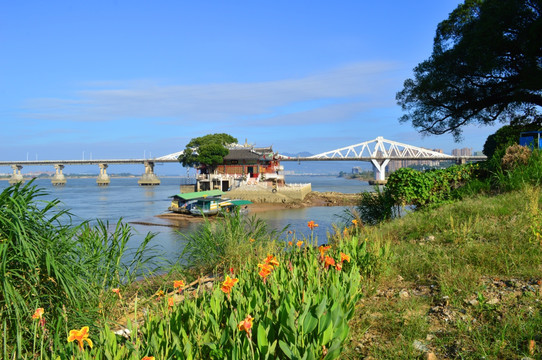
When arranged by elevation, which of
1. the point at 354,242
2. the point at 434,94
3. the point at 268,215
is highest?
the point at 434,94

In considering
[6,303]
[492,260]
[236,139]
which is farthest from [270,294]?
[236,139]

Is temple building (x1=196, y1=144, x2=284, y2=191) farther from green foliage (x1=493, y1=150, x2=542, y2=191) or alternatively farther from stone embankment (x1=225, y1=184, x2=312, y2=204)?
green foliage (x1=493, y1=150, x2=542, y2=191)

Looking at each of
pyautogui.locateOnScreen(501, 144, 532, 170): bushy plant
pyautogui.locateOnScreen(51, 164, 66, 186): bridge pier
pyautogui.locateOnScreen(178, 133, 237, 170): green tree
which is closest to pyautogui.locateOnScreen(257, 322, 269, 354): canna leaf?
pyautogui.locateOnScreen(501, 144, 532, 170): bushy plant

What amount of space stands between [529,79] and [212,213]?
70.1 feet

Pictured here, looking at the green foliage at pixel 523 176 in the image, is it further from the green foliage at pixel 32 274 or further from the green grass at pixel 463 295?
the green foliage at pixel 32 274

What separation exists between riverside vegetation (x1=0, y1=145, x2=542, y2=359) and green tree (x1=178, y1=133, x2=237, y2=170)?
57015 millimetres

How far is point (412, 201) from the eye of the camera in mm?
10422

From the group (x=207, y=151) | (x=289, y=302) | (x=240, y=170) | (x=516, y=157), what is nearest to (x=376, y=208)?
(x=516, y=157)

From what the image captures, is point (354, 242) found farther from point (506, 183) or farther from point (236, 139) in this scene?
point (236, 139)

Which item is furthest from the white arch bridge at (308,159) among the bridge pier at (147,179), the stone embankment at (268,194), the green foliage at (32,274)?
the green foliage at (32,274)

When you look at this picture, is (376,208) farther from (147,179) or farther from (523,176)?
(147,179)

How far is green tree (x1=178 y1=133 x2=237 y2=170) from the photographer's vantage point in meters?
62.2

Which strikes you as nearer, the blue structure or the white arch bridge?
the blue structure

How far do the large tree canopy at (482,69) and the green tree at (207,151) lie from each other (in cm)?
4338
